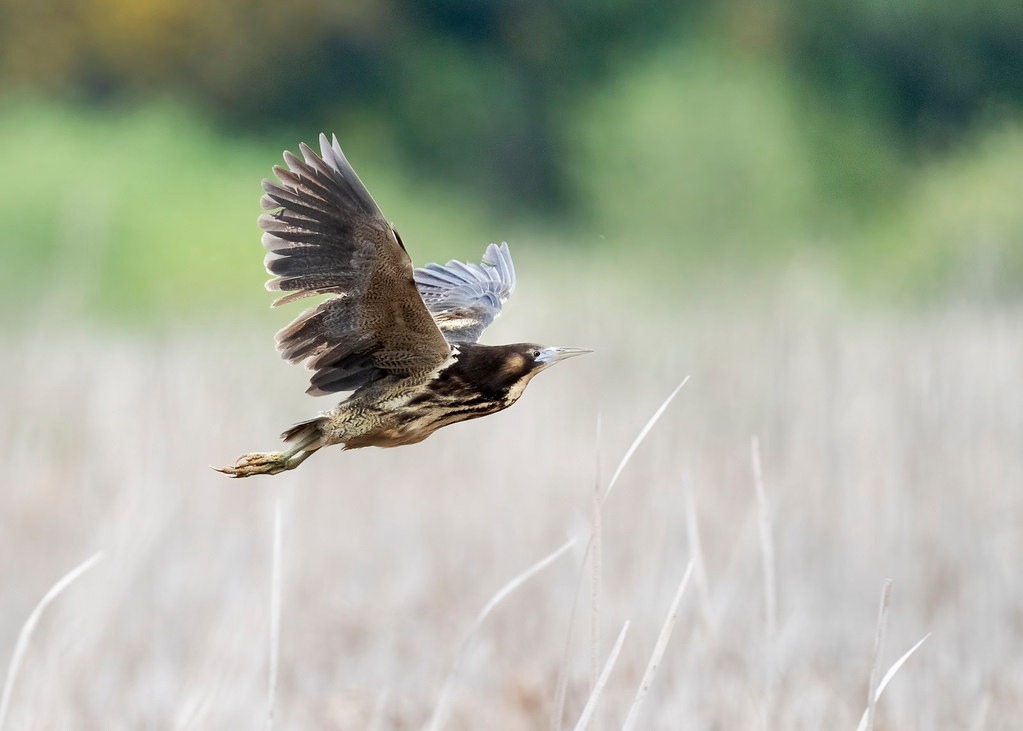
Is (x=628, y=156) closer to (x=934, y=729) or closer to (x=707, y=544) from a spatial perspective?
(x=707, y=544)

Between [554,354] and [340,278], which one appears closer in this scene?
[554,354]

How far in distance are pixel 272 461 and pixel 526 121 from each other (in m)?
12.8

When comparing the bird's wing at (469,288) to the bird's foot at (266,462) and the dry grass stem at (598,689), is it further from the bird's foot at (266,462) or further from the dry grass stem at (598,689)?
the bird's foot at (266,462)

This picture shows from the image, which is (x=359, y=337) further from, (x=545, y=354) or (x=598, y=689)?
(x=598, y=689)

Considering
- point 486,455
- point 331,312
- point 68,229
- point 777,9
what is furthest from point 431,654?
point 777,9

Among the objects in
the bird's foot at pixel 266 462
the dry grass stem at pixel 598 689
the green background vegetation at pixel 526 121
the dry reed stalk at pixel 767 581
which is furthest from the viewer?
the green background vegetation at pixel 526 121

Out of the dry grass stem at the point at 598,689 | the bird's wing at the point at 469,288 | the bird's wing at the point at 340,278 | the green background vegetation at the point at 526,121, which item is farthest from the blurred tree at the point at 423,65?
the bird's wing at the point at 340,278

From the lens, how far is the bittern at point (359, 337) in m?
0.79

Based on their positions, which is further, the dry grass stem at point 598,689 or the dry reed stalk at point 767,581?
the dry reed stalk at point 767,581

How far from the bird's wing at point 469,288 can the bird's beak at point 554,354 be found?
40cm

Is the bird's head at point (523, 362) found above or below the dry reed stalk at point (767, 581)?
above

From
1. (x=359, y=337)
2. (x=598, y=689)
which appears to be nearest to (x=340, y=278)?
(x=359, y=337)

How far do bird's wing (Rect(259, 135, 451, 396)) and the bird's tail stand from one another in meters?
0.04

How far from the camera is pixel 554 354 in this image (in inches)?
30.7
